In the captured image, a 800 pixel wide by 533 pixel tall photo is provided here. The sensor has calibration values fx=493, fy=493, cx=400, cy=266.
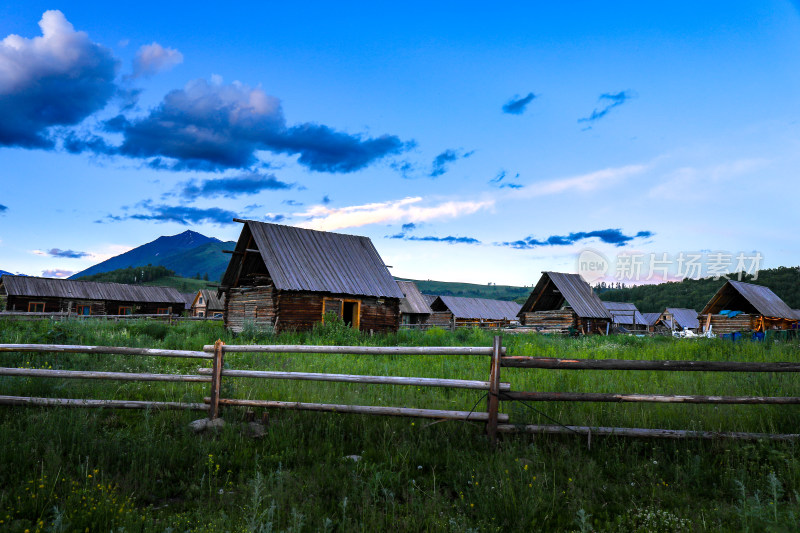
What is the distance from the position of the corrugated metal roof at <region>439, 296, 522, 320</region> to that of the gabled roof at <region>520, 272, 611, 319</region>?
17.2m

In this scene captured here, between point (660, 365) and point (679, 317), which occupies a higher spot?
point (660, 365)

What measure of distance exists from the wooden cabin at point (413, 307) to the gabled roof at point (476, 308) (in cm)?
261

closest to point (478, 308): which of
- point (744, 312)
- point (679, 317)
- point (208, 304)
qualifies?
point (744, 312)

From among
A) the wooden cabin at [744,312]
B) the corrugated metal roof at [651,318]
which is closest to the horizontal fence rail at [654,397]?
the wooden cabin at [744,312]

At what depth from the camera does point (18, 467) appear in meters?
5.11

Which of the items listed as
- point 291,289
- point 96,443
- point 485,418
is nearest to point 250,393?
point 96,443

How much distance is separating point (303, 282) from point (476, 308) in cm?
3896

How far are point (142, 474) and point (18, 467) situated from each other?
1257mm

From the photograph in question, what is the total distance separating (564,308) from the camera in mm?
34219

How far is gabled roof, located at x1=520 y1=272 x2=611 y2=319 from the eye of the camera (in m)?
33.6

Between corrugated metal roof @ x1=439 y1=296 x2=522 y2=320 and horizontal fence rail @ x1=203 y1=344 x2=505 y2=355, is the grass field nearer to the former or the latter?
horizontal fence rail @ x1=203 y1=344 x2=505 y2=355

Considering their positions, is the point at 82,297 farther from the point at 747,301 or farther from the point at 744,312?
the point at 744,312

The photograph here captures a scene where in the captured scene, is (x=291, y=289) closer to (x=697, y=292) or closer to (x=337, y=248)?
(x=337, y=248)

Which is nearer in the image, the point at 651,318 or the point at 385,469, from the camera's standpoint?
the point at 385,469
